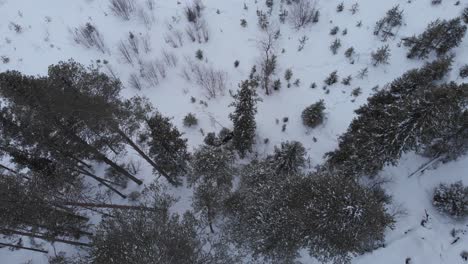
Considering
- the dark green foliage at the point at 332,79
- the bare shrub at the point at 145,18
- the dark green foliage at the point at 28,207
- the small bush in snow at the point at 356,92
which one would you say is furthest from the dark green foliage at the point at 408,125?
the bare shrub at the point at 145,18

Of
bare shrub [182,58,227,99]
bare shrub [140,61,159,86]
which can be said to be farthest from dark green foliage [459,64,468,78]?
bare shrub [140,61,159,86]

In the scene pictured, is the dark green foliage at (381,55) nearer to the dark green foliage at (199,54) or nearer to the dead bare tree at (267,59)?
the dead bare tree at (267,59)

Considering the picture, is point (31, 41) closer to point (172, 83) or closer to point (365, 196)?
point (172, 83)

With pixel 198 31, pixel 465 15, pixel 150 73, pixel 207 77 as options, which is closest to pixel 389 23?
pixel 465 15

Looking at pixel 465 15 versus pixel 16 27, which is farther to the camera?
pixel 16 27

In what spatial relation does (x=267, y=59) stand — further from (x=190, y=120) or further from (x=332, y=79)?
(x=190, y=120)

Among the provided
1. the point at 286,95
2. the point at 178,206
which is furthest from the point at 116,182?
the point at 286,95

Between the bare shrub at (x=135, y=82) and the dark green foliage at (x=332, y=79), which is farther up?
the bare shrub at (x=135, y=82)

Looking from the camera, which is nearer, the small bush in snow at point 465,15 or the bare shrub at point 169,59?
the small bush in snow at point 465,15
